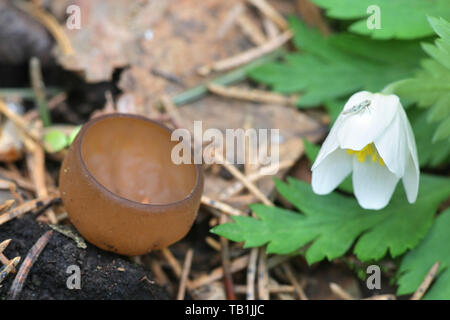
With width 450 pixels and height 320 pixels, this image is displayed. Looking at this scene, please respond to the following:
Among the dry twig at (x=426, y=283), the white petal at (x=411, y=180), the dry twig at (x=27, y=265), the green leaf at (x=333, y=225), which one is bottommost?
the dry twig at (x=426, y=283)

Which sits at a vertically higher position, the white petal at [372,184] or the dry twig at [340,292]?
the white petal at [372,184]

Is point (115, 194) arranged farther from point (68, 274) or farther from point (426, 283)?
A: point (426, 283)

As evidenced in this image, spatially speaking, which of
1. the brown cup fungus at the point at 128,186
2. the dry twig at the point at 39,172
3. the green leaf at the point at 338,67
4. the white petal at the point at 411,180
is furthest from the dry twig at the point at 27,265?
the green leaf at the point at 338,67

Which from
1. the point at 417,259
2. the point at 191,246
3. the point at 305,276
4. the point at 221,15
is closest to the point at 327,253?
→ the point at 305,276

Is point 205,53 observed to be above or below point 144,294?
above

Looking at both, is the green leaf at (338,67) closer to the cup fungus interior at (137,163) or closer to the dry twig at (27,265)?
the cup fungus interior at (137,163)

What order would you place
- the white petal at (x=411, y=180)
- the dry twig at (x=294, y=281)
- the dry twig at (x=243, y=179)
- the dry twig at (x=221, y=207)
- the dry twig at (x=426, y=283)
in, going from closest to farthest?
the white petal at (x=411, y=180) → the dry twig at (x=426, y=283) → the dry twig at (x=294, y=281) → the dry twig at (x=221, y=207) → the dry twig at (x=243, y=179)

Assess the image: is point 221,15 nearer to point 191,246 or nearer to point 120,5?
point 120,5
